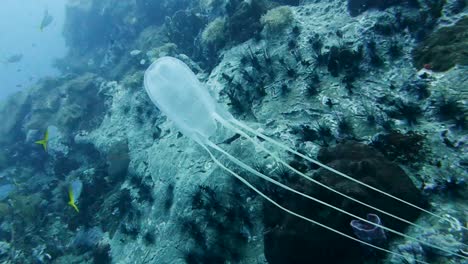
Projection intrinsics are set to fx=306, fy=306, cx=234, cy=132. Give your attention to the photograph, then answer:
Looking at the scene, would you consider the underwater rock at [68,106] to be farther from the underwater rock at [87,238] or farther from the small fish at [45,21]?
the underwater rock at [87,238]

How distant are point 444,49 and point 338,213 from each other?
3638 mm

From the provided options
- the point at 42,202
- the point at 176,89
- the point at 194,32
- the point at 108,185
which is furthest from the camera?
the point at 194,32

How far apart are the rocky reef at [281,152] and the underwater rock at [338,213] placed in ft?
0.06

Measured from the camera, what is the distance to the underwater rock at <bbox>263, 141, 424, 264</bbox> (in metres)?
4.00

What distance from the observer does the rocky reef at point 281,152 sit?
419 cm

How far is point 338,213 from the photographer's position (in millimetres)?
4012

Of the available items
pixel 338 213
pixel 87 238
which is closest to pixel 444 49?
pixel 338 213

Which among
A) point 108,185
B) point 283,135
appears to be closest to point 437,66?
point 283,135

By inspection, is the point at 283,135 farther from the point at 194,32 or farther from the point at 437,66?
the point at 194,32

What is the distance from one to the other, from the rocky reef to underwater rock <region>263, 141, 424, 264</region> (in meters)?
0.02

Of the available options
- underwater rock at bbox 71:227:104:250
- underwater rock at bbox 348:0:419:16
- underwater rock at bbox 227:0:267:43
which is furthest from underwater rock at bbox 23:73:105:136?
underwater rock at bbox 348:0:419:16

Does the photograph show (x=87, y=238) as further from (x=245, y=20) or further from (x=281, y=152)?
(x=245, y=20)

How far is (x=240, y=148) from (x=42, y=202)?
8.80 meters

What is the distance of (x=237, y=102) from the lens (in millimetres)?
6883
